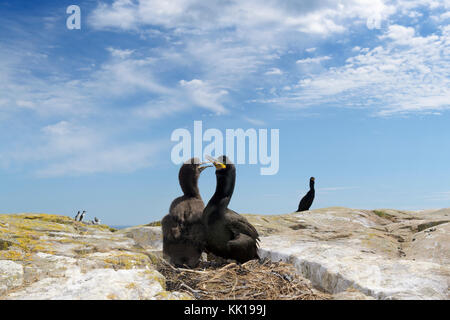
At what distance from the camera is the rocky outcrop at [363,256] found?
5.02 meters

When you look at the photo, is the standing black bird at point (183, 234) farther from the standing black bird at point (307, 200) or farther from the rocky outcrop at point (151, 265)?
the standing black bird at point (307, 200)

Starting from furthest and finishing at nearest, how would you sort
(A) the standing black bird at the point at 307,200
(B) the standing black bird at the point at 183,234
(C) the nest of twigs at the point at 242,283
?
1. (A) the standing black bird at the point at 307,200
2. (B) the standing black bird at the point at 183,234
3. (C) the nest of twigs at the point at 242,283

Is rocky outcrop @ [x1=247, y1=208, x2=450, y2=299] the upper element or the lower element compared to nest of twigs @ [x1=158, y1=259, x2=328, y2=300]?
upper

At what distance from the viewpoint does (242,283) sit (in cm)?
561

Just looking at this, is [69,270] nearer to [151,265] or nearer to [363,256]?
[151,265]

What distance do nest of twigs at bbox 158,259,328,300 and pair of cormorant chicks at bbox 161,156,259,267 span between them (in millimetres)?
347

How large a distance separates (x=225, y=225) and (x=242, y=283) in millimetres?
1324

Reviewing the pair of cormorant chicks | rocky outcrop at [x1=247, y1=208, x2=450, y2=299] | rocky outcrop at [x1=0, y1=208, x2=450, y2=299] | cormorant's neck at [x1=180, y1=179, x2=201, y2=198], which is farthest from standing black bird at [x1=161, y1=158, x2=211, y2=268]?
rocky outcrop at [x1=247, y1=208, x2=450, y2=299]

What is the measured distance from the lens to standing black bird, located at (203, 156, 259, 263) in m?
6.69

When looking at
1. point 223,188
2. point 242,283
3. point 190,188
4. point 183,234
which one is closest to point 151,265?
point 183,234

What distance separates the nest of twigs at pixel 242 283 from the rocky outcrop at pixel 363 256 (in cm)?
41

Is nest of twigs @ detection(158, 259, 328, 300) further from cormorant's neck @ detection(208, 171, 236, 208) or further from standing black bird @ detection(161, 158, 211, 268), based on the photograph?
cormorant's neck @ detection(208, 171, 236, 208)

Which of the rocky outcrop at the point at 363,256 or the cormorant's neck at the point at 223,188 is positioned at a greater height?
the cormorant's neck at the point at 223,188

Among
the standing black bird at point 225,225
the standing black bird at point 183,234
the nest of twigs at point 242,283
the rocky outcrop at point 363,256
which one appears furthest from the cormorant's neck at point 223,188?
the rocky outcrop at point 363,256
